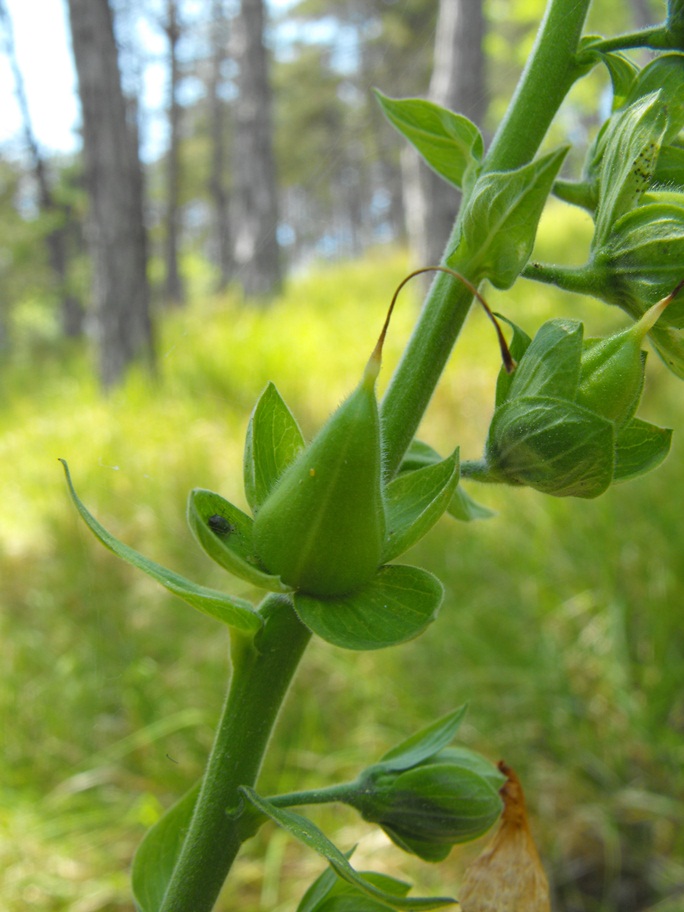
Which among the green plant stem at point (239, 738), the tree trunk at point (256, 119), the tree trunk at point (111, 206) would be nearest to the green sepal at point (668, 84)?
the green plant stem at point (239, 738)

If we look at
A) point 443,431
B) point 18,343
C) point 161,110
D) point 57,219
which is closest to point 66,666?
point 443,431

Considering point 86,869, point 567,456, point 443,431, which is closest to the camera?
point 567,456

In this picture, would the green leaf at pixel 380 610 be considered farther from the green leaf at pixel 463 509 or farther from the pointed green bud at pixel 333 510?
the green leaf at pixel 463 509

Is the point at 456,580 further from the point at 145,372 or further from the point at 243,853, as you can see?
the point at 145,372

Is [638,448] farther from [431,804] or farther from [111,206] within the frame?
[111,206]

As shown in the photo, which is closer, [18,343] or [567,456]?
[567,456]

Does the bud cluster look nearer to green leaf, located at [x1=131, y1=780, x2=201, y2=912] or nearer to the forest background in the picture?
green leaf, located at [x1=131, y1=780, x2=201, y2=912]

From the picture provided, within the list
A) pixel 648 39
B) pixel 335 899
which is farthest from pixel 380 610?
pixel 648 39
